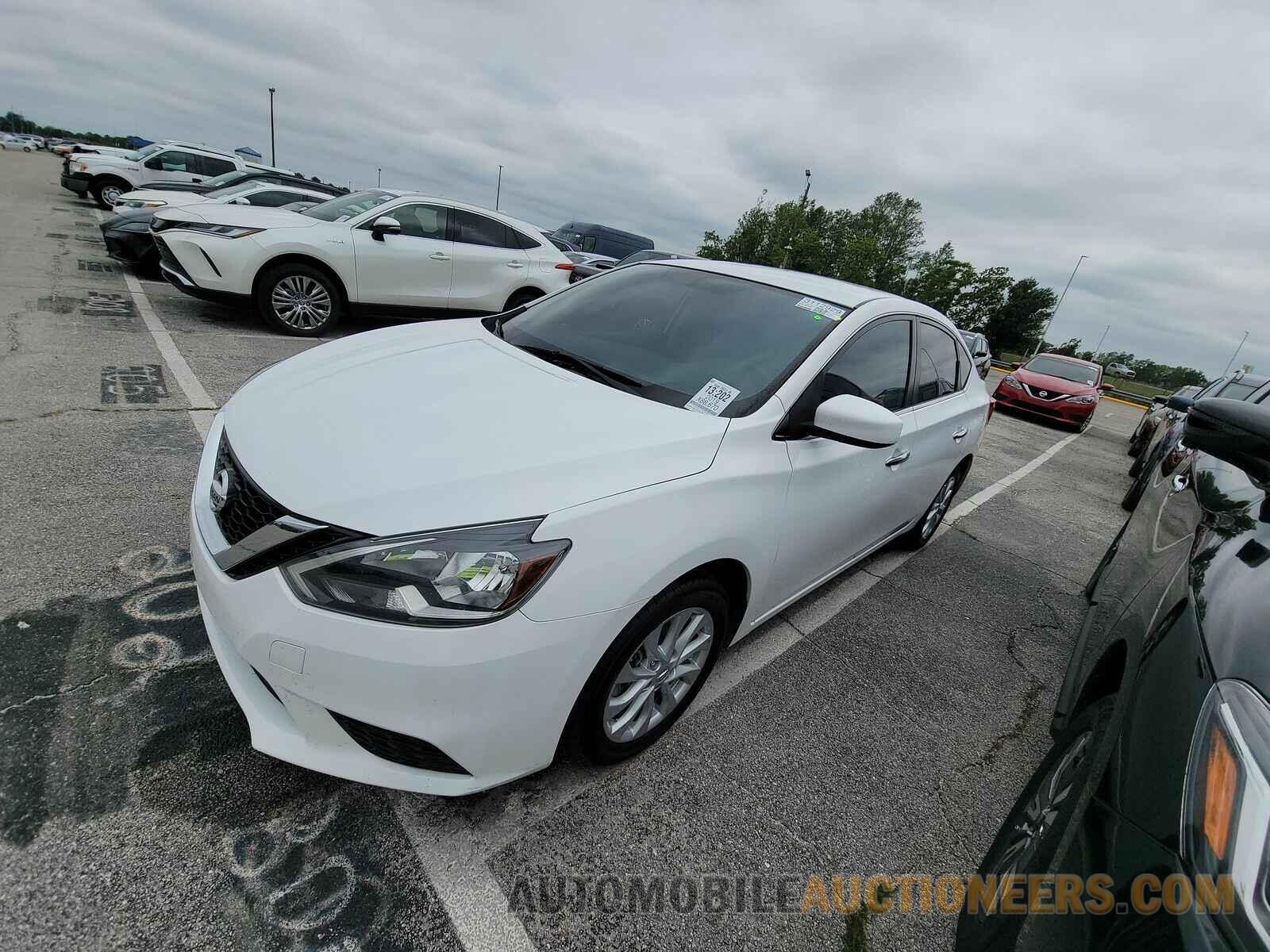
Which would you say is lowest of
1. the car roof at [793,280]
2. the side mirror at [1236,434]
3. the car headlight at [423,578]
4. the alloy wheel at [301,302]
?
the alloy wheel at [301,302]

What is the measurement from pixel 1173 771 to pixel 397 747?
1.62 m

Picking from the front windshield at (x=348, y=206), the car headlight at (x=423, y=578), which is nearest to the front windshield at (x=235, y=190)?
the front windshield at (x=348, y=206)

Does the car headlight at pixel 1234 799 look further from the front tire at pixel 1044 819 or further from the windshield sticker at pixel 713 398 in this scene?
the windshield sticker at pixel 713 398

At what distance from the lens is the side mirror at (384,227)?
6.75 metres

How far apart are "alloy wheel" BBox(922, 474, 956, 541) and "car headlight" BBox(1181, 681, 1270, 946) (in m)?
3.14

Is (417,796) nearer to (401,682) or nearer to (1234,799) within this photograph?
(401,682)

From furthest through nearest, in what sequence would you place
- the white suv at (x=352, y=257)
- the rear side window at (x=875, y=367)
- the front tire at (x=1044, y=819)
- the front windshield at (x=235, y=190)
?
1. the front windshield at (x=235, y=190)
2. the white suv at (x=352, y=257)
3. the rear side window at (x=875, y=367)
4. the front tire at (x=1044, y=819)

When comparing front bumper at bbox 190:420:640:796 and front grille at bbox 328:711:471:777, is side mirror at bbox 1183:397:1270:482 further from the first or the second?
front grille at bbox 328:711:471:777

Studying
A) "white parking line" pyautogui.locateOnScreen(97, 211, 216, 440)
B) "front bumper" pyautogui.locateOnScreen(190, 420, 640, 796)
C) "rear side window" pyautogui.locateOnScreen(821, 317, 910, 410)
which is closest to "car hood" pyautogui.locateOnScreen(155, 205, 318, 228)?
"white parking line" pyautogui.locateOnScreen(97, 211, 216, 440)

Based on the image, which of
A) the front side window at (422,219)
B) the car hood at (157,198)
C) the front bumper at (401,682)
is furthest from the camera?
the car hood at (157,198)

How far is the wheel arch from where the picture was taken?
660 centimetres

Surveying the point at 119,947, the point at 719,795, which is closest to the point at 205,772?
the point at 119,947

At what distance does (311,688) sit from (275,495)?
1.70 ft

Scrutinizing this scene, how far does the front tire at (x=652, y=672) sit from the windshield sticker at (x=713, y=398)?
59 centimetres
